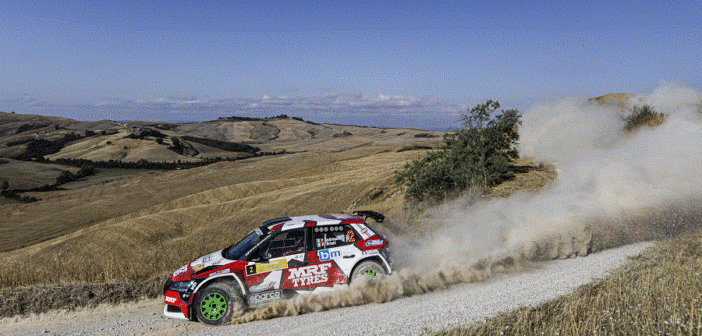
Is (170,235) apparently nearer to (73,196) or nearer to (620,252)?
(620,252)

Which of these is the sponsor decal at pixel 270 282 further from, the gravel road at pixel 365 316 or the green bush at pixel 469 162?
the green bush at pixel 469 162

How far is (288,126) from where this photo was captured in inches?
6344

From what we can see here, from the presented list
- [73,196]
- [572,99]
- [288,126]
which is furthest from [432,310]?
[288,126]

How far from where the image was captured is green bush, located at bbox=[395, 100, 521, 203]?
17453 millimetres

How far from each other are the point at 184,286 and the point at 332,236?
2.81 meters

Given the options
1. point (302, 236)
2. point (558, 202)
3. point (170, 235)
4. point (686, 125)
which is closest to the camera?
point (302, 236)

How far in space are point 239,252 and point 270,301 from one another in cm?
109

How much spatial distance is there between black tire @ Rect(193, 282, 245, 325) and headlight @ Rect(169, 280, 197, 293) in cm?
16

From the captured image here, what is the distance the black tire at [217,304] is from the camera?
6.88 metres

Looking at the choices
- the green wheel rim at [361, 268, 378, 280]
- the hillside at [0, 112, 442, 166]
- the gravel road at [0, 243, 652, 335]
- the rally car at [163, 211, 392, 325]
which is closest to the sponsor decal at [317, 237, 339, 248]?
the rally car at [163, 211, 392, 325]

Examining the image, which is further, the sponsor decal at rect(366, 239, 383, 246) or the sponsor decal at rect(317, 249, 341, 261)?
the sponsor decal at rect(366, 239, 383, 246)

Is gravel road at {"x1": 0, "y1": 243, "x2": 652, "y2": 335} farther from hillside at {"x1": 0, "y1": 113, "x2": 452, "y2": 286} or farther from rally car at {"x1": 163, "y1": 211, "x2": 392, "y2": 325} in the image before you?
hillside at {"x1": 0, "y1": 113, "x2": 452, "y2": 286}

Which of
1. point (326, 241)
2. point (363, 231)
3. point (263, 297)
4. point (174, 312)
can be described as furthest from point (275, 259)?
point (174, 312)

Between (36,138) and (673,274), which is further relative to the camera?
(36,138)
